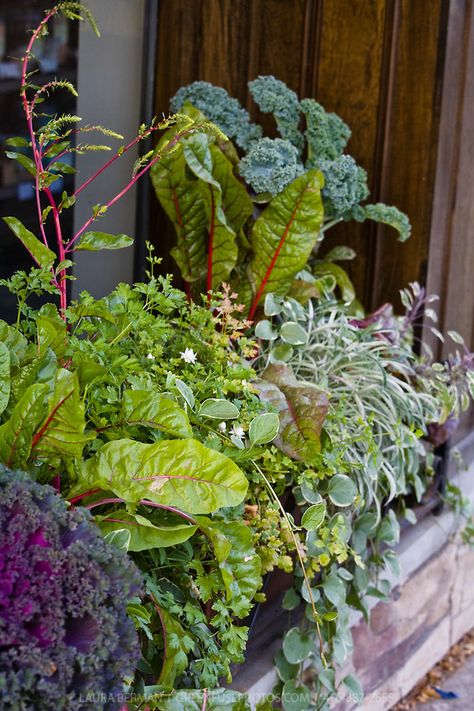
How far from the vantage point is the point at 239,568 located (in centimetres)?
154

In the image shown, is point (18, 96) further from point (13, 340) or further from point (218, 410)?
point (218, 410)

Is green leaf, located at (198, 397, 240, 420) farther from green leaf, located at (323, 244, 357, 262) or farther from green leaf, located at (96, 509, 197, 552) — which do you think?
green leaf, located at (323, 244, 357, 262)

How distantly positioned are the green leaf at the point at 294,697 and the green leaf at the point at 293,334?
2.49 ft

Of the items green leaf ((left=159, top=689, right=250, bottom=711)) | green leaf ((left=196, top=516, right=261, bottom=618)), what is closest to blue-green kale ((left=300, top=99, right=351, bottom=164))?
green leaf ((left=196, top=516, right=261, bottom=618))

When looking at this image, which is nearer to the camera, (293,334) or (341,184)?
(293,334)

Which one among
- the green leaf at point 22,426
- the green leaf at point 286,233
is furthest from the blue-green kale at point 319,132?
the green leaf at point 22,426

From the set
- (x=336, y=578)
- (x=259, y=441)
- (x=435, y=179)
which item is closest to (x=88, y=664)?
(x=259, y=441)

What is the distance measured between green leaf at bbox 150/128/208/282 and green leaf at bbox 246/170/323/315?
0.49 ft

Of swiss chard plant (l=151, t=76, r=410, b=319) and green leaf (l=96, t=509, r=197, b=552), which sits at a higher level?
swiss chard plant (l=151, t=76, r=410, b=319)

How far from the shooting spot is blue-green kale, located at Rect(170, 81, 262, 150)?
8.11 ft

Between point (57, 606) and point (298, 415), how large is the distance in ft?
2.81

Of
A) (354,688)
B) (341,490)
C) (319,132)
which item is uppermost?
(319,132)

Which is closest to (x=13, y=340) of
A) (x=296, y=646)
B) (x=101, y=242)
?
(x=101, y=242)

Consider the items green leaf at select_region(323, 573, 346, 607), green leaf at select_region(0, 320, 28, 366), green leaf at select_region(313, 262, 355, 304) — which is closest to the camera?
green leaf at select_region(0, 320, 28, 366)
